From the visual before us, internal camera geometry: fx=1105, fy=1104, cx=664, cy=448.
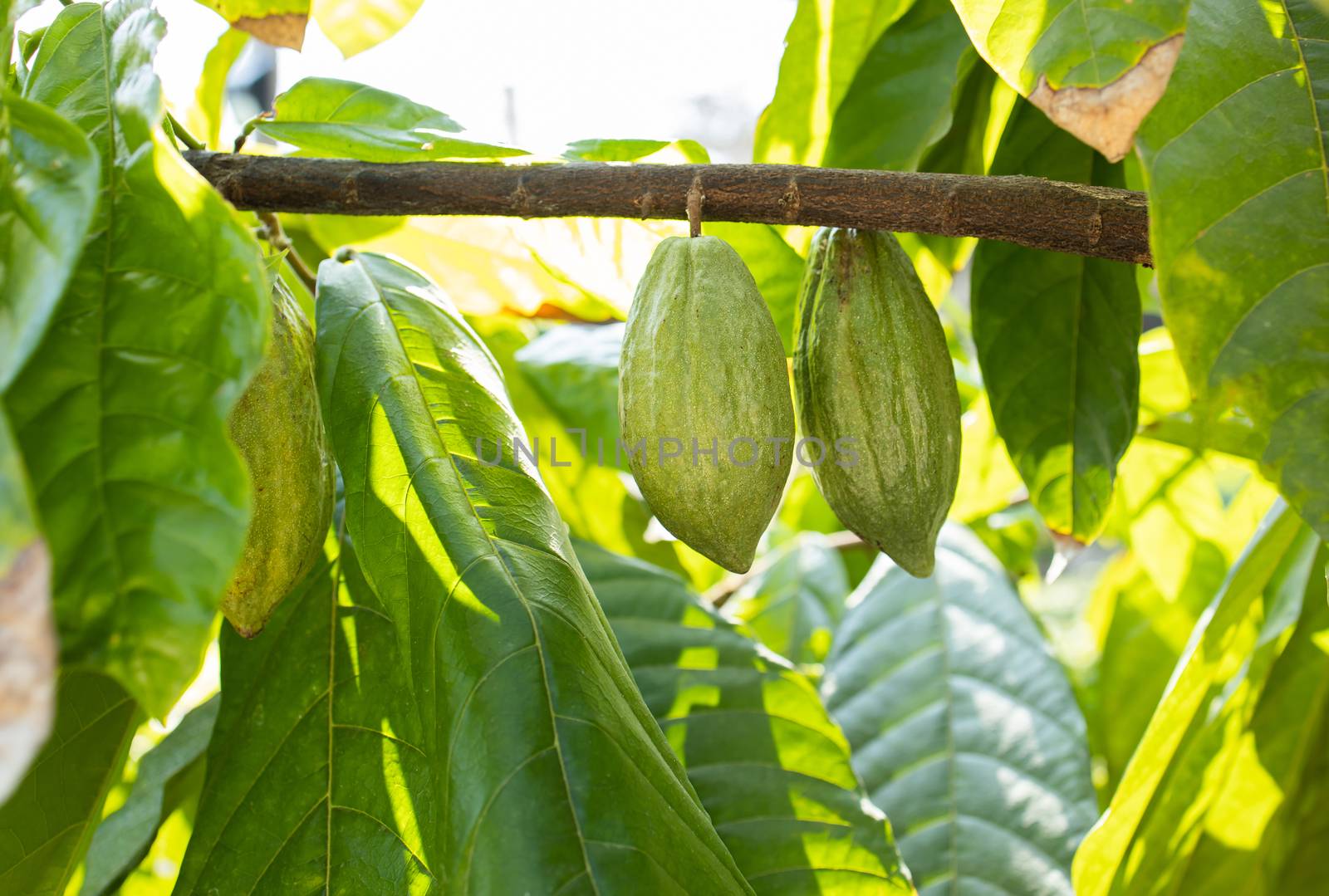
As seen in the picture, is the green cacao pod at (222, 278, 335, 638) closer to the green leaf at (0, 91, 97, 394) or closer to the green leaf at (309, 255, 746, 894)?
the green leaf at (309, 255, 746, 894)

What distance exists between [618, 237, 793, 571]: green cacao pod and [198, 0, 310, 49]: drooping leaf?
0.41 metres

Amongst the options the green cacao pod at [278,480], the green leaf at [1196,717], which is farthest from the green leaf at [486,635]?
the green leaf at [1196,717]

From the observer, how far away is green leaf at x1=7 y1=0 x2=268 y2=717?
1.44 feet

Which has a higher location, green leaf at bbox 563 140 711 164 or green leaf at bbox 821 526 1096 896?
green leaf at bbox 563 140 711 164

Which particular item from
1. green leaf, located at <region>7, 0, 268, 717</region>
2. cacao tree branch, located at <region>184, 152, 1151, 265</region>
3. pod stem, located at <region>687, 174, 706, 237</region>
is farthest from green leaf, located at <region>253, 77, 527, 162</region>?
green leaf, located at <region>7, 0, 268, 717</region>

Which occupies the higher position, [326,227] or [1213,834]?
[326,227]

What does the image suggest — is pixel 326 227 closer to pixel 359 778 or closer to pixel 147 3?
pixel 147 3

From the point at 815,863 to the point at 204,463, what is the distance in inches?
24.9

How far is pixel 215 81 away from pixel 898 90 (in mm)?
766

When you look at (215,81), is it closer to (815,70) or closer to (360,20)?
(360,20)

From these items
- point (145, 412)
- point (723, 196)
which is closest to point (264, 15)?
point (723, 196)

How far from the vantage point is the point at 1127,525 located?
167 centimetres

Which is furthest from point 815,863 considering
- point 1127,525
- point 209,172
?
point 1127,525

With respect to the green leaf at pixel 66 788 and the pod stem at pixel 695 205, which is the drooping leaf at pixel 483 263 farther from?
the green leaf at pixel 66 788
